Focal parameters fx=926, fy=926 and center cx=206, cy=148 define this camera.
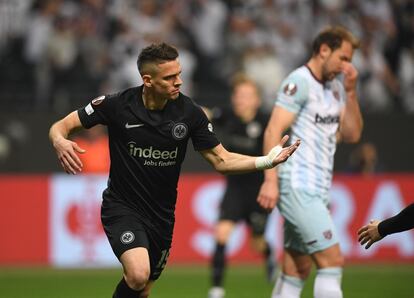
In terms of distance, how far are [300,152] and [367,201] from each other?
23.5 feet

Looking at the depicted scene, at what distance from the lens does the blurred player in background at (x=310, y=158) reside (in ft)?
25.4

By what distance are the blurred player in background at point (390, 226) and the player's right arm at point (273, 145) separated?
1.08m

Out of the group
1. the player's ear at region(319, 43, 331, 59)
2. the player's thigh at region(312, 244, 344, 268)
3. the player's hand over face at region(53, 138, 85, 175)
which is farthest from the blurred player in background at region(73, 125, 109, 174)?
the player's hand over face at region(53, 138, 85, 175)

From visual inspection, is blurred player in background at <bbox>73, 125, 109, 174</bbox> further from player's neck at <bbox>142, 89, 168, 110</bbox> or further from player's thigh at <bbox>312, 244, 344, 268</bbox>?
player's neck at <bbox>142, 89, 168, 110</bbox>

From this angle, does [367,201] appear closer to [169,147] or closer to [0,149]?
[0,149]

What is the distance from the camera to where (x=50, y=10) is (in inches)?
632

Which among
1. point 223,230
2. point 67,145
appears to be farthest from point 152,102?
point 223,230

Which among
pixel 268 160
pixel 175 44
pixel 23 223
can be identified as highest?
pixel 175 44

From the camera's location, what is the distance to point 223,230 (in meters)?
11.4

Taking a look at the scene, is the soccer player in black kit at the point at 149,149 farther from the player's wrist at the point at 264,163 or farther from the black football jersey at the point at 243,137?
the black football jersey at the point at 243,137

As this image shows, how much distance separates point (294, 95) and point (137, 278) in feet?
7.24

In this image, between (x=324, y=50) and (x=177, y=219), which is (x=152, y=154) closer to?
(x=324, y=50)

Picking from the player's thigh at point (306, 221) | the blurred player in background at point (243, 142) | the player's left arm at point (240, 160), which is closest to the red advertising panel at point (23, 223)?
the blurred player in background at point (243, 142)

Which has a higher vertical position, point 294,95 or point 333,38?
point 333,38
